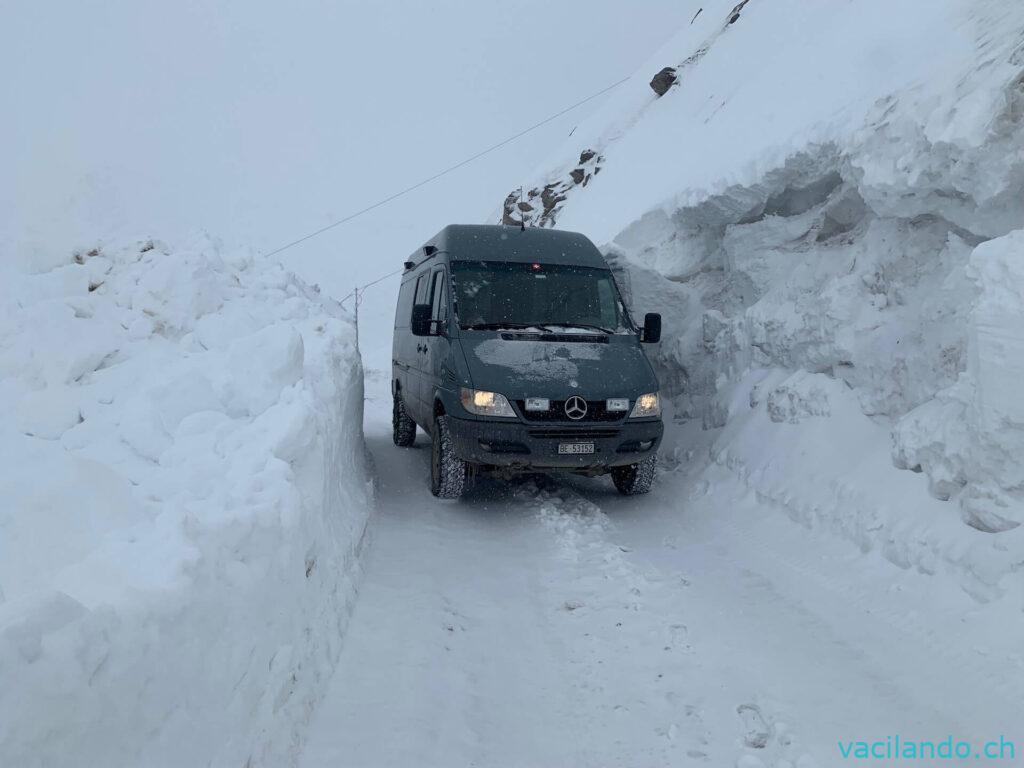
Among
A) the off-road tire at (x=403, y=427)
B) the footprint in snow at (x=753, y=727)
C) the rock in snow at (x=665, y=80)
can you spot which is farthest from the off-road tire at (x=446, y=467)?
the rock in snow at (x=665, y=80)

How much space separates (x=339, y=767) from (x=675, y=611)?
2261mm

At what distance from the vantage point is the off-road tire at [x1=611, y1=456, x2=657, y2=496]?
6625mm

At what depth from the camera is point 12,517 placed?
8.64 ft

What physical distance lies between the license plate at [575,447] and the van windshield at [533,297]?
127 cm

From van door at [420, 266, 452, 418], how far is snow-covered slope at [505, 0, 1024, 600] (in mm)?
3030

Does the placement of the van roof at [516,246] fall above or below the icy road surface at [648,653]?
above

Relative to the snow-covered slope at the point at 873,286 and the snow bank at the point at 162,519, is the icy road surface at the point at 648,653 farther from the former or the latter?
the snow-covered slope at the point at 873,286

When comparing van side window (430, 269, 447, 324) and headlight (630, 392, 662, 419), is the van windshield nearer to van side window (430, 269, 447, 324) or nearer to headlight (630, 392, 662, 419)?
van side window (430, 269, 447, 324)

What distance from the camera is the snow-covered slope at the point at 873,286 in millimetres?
4270

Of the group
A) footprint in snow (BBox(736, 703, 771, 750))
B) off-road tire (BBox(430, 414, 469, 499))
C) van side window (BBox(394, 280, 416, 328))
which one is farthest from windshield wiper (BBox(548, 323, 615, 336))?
footprint in snow (BBox(736, 703, 771, 750))

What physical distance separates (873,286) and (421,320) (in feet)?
13.6

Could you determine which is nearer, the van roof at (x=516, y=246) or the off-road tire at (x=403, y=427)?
the van roof at (x=516, y=246)

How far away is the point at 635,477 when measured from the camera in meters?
6.71

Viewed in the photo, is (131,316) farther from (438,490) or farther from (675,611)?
(675,611)
